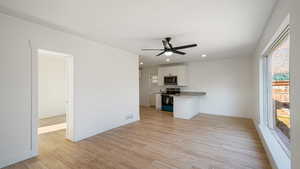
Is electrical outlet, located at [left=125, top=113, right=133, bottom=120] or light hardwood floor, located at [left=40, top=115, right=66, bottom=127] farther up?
electrical outlet, located at [left=125, top=113, right=133, bottom=120]

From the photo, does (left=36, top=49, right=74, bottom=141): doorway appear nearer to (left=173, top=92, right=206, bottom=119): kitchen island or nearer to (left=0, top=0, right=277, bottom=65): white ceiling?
(left=0, top=0, right=277, bottom=65): white ceiling

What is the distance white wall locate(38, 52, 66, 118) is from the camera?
17.3 feet

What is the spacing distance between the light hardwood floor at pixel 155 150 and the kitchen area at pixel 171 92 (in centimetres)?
154

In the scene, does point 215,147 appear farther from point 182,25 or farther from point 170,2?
point 170,2

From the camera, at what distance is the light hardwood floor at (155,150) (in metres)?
2.19

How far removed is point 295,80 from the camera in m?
1.22

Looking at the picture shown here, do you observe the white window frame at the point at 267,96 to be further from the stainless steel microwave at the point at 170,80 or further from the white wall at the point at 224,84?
the stainless steel microwave at the point at 170,80

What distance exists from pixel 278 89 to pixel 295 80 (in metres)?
1.61

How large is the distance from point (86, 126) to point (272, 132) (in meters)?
4.17

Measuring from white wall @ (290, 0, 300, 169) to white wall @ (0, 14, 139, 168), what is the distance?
11.6 ft

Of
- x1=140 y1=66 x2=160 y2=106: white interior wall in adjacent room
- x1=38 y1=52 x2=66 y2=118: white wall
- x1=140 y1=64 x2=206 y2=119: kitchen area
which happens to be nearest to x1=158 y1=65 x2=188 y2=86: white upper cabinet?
x1=140 y1=64 x2=206 y2=119: kitchen area

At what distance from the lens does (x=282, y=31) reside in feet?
Result: 5.91

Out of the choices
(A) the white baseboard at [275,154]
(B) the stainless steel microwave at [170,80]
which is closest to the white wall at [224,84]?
(B) the stainless steel microwave at [170,80]

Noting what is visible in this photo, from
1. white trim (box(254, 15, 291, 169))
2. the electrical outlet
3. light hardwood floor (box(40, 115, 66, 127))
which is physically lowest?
light hardwood floor (box(40, 115, 66, 127))
